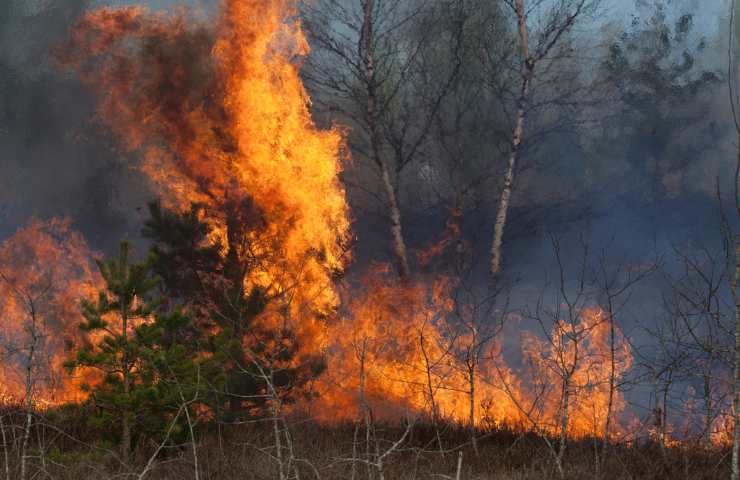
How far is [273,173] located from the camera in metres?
13.8

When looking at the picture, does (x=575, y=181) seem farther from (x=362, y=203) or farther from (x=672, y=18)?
(x=362, y=203)

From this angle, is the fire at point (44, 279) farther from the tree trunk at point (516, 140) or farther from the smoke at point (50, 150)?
the tree trunk at point (516, 140)

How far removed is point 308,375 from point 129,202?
1225cm

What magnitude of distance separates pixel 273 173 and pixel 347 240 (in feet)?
12.0

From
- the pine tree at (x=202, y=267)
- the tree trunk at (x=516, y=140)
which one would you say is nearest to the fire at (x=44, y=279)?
the pine tree at (x=202, y=267)

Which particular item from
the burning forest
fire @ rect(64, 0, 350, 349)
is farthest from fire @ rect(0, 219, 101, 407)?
fire @ rect(64, 0, 350, 349)

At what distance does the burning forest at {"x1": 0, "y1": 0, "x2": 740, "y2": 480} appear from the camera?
7.57m

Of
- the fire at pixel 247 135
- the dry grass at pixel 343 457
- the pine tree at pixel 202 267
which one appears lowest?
the dry grass at pixel 343 457

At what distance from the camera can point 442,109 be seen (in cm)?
1867

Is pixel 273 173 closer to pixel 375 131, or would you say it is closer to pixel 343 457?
pixel 375 131

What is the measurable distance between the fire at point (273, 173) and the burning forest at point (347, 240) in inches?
2.3

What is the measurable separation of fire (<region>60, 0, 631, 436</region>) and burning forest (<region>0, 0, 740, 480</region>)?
2.3 inches

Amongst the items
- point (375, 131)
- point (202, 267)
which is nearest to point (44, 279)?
point (202, 267)

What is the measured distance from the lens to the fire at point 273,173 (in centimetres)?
1355
